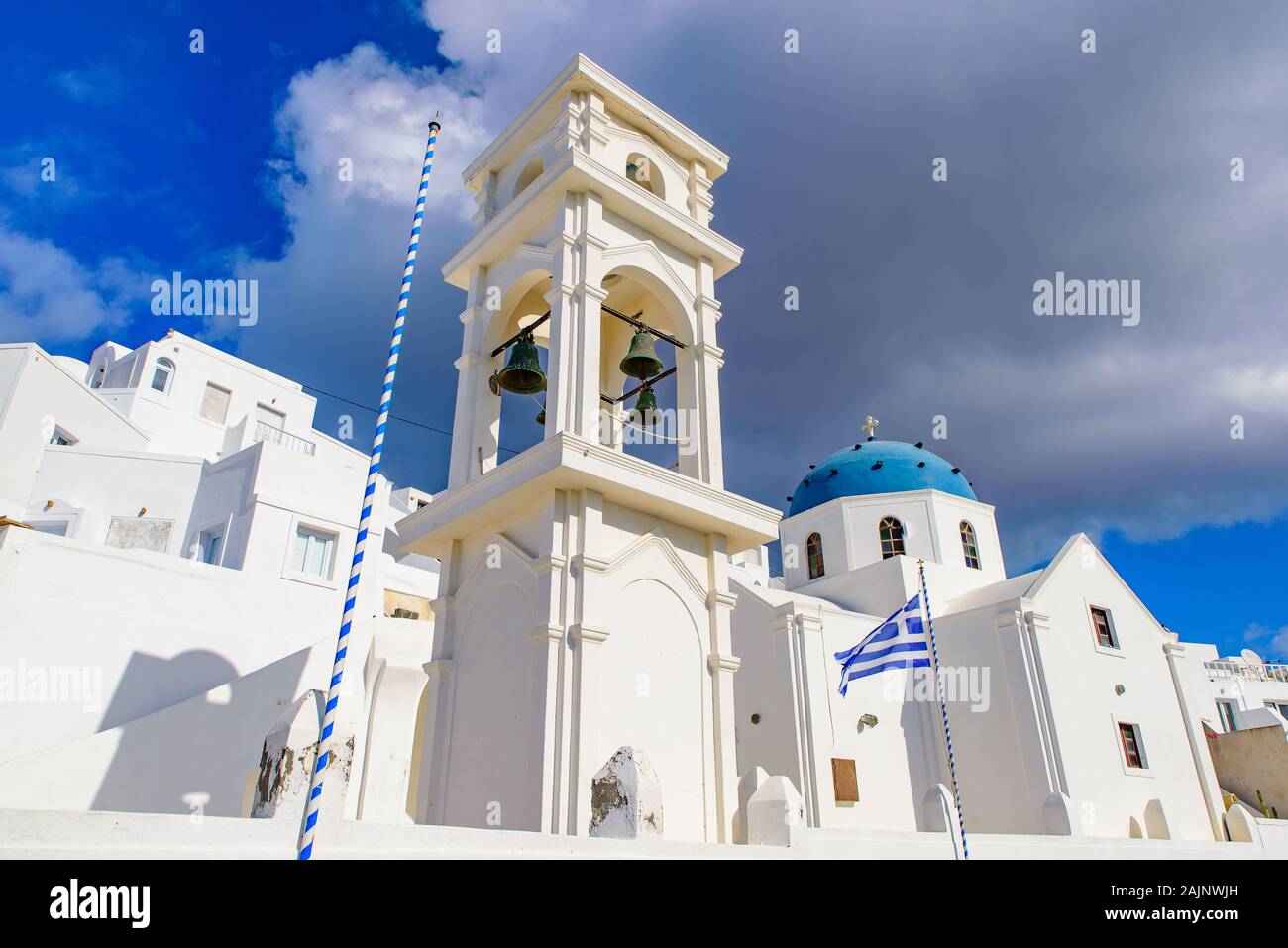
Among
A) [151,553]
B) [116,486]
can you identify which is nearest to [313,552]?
[151,553]

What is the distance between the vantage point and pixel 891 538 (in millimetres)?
23219

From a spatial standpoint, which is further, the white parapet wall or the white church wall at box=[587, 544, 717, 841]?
the white church wall at box=[587, 544, 717, 841]

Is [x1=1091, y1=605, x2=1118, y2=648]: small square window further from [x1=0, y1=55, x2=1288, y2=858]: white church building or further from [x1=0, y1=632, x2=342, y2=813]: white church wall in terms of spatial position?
[x1=0, y1=632, x2=342, y2=813]: white church wall

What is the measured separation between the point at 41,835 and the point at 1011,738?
17.3 meters

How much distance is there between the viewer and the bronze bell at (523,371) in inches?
412

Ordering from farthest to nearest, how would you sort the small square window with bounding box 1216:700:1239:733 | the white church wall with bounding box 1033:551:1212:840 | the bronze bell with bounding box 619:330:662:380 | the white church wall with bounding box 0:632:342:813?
1. the small square window with bounding box 1216:700:1239:733
2. the white church wall with bounding box 1033:551:1212:840
3. the bronze bell with bounding box 619:330:662:380
4. the white church wall with bounding box 0:632:342:813

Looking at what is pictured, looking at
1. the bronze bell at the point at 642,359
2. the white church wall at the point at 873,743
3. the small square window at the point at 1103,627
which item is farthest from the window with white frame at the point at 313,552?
the small square window at the point at 1103,627

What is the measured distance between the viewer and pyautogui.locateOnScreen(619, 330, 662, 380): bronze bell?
10.7m

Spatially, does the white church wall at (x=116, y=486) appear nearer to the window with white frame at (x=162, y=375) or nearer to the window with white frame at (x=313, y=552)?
the window with white frame at (x=313, y=552)

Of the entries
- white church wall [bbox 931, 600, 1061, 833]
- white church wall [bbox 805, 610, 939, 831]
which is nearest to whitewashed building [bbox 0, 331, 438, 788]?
white church wall [bbox 805, 610, 939, 831]

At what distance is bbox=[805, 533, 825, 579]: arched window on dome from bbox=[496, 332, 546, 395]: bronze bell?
15357 mm

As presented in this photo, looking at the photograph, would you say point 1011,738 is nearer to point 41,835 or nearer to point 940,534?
point 940,534

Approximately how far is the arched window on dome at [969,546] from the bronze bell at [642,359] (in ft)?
51.1

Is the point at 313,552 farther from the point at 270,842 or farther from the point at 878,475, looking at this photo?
the point at 878,475
